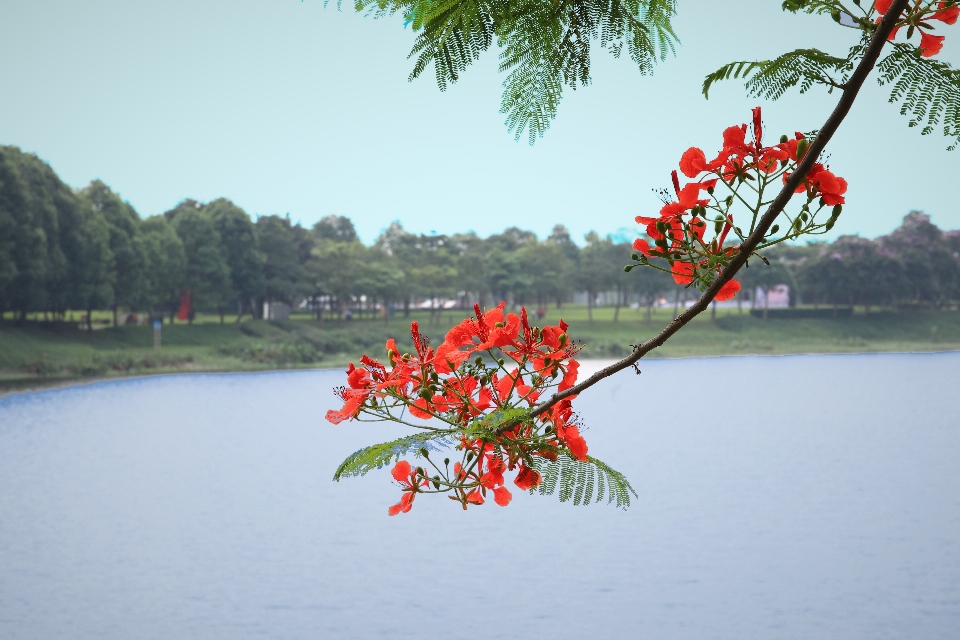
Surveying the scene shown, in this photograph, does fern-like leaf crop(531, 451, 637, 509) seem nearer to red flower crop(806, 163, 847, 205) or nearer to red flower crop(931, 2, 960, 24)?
red flower crop(806, 163, 847, 205)

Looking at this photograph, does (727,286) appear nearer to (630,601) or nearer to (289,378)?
(630,601)

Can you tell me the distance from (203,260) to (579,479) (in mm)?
34103

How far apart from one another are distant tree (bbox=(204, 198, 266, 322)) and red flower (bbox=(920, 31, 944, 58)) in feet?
115

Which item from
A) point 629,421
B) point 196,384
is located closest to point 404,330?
point 196,384

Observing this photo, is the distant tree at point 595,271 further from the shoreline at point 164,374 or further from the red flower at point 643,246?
the red flower at point 643,246

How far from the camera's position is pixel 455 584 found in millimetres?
10281

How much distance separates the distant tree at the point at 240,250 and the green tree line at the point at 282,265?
0.05 metres

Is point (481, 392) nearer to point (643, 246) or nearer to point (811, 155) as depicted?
point (643, 246)

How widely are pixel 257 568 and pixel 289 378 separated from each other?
18829 mm

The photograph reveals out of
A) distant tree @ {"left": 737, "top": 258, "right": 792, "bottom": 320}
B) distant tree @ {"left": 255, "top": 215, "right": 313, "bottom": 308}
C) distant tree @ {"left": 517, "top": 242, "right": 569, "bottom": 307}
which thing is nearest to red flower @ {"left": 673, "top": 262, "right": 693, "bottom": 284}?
distant tree @ {"left": 255, "top": 215, "right": 313, "bottom": 308}

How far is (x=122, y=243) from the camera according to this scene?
2895 centimetres

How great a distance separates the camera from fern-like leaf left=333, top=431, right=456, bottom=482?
Result: 1.13m

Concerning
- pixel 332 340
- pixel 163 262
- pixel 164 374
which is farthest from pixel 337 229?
pixel 164 374

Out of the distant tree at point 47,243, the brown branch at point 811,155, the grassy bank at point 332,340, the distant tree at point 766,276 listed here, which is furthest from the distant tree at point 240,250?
the brown branch at point 811,155
